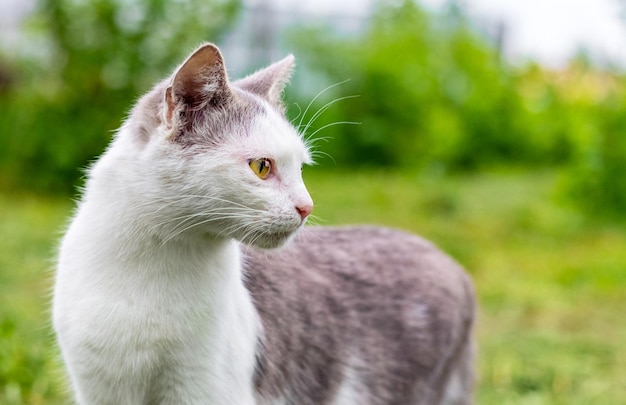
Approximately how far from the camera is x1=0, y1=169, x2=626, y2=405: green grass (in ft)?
12.1

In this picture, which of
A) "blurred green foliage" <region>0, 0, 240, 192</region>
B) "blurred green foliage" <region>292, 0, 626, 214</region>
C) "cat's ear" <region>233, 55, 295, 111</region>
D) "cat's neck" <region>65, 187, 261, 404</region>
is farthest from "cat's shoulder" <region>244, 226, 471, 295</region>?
"blurred green foliage" <region>292, 0, 626, 214</region>

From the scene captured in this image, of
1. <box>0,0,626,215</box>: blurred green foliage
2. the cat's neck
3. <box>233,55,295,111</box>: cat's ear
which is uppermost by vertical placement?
<box>0,0,626,215</box>: blurred green foliage

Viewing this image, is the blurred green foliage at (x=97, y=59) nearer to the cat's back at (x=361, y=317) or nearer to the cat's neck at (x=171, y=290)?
the cat's back at (x=361, y=317)

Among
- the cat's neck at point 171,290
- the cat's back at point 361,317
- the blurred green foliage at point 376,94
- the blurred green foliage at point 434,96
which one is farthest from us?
the blurred green foliage at point 434,96

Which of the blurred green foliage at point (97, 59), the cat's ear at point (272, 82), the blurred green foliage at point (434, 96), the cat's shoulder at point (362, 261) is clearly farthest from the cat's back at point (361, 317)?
the blurred green foliage at point (434, 96)

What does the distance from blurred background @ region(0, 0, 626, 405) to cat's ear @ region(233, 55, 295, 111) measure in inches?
6.1

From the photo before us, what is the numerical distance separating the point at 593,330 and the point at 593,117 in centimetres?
274

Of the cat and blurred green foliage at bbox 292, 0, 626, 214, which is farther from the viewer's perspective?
blurred green foliage at bbox 292, 0, 626, 214

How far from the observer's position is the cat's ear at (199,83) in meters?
1.96

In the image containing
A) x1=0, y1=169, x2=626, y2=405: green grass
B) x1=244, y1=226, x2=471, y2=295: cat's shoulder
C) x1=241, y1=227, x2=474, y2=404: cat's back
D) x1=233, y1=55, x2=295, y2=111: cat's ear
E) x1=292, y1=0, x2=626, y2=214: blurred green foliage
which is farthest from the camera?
x1=292, y1=0, x2=626, y2=214: blurred green foliage

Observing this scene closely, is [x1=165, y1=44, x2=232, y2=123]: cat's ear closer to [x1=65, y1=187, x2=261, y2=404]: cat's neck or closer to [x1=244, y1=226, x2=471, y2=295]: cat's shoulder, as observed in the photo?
[x1=65, y1=187, x2=261, y2=404]: cat's neck

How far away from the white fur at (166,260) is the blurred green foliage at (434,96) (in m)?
6.30

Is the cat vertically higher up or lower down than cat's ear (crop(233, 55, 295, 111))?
lower down

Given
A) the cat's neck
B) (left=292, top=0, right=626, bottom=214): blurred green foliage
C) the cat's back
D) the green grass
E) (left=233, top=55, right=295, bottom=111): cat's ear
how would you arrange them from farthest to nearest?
(left=292, top=0, right=626, bottom=214): blurred green foliage, the green grass, the cat's back, (left=233, top=55, right=295, bottom=111): cat's ear, the cat's neck
